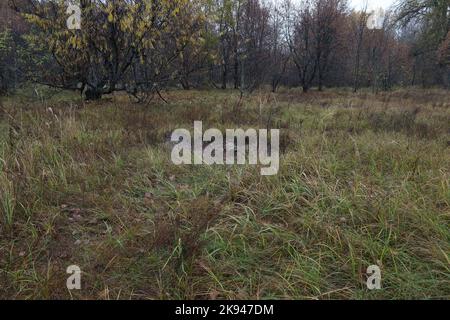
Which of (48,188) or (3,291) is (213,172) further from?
(3,291)

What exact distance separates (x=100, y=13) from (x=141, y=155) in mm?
4957

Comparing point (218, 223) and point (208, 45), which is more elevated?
point (208, 45)

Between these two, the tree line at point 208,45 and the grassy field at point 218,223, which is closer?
the grassy field at point 218,223

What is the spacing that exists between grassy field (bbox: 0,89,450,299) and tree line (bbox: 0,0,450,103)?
13.6ft

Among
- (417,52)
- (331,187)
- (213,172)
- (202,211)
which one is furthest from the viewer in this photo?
(417,52)

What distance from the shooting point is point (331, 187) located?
2.79 m

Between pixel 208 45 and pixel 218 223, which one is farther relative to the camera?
pixel 208 45

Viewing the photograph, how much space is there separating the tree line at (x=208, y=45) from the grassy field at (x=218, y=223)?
4138 mm

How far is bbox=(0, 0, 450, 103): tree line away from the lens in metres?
7.14

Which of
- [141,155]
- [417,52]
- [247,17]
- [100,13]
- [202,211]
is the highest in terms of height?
[247,17]

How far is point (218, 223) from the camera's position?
246 centimetres

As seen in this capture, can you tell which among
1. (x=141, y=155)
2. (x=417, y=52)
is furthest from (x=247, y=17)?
(x=141, y=155)

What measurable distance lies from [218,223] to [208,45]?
16539mm

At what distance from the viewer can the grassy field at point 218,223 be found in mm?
1870
